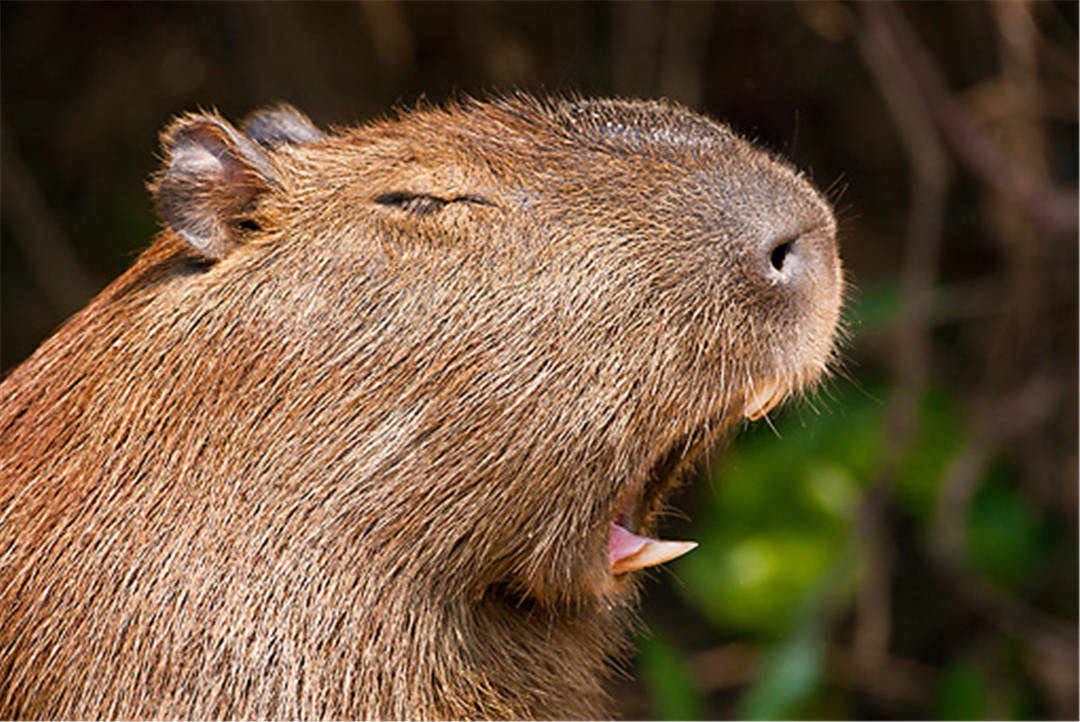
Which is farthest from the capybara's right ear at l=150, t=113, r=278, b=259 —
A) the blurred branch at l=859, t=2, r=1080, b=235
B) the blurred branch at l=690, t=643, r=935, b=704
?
the blurred branch at l=690, t=643, r=935, b=704

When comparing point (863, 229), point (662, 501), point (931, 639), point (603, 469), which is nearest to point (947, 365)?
point (863, 229)

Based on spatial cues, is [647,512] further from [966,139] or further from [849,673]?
[849,673]

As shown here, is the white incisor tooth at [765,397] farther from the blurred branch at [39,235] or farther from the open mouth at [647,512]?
the blurred branch at [39,235]

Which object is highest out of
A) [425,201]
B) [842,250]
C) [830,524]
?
[425,201]

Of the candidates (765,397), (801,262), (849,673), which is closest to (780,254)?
(801,262)

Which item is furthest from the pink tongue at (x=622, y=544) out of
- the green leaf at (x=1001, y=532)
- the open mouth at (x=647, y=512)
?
the green leaf at (x=1001, y=532)

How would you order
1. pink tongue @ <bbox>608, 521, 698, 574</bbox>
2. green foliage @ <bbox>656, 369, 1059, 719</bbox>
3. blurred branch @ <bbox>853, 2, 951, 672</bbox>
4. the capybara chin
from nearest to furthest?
the capybara chin → pink tongue @ <bbox>608, 521, 698, 574</bbox> → blurred branch @ <bbox>853, 2, 951, 672</bbox> → green foliage @ <bbox>656, 369, 1059, 719</bbox>

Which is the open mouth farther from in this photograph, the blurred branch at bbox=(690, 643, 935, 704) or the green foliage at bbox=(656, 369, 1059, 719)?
the blurred branch at bbox=(690, 643, 935, 704)
